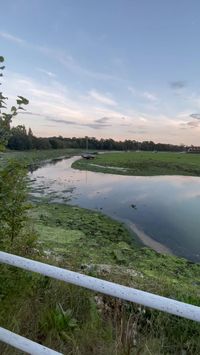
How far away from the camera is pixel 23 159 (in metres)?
3.50

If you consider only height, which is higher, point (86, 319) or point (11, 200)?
point (11, 200)

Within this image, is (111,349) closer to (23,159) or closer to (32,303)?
(32,303)

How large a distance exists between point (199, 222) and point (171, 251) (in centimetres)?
464

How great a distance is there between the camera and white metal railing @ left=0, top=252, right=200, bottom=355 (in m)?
1.50

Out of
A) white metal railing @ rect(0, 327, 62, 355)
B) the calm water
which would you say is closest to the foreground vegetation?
white metal railing @ rect(0, 327, 62, 355)

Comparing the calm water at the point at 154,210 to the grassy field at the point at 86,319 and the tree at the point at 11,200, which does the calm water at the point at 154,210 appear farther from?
the tree at the point at 11,200

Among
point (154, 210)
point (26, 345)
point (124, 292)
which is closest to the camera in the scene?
point (124, 292)

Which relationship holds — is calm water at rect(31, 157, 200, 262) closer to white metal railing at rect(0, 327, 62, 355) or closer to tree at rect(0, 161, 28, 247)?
tree at rect(0, 161, 28, 247)

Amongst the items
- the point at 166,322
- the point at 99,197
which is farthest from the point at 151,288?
the point at 99,197

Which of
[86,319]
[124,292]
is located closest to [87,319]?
[86,319]

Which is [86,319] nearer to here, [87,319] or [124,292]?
[87,319]

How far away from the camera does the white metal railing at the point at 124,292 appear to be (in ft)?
4.91

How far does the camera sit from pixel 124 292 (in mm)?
1649

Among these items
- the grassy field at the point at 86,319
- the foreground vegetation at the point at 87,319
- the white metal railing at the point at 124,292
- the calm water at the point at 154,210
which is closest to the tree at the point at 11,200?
the grassy field at the point at 86,319
